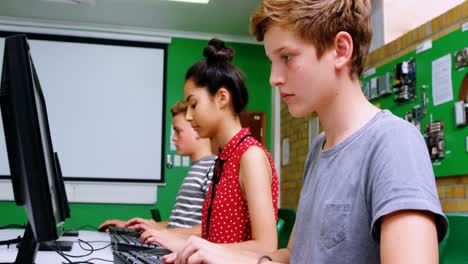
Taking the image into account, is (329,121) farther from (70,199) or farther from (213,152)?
(70,199)

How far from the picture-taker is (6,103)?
33.4 inches

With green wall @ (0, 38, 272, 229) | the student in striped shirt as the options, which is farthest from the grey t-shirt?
green wall @ (0, 38, 272, 229)

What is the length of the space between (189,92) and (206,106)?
10 centimetres

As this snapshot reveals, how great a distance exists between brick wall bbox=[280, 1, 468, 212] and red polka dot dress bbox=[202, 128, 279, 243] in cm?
43

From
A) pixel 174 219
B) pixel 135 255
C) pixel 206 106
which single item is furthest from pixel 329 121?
pixel 174 219

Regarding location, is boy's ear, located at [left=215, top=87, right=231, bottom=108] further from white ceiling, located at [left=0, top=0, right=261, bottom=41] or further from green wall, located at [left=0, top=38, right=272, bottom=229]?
green wall, located at [left=0, top=38, right=272, bottom=229]

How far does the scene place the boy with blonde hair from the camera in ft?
2.11

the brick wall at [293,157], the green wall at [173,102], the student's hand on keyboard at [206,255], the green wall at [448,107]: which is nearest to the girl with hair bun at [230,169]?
the student's hand on keyboard at [206,255]

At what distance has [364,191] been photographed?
69cm

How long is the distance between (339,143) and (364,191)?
0.12 meters

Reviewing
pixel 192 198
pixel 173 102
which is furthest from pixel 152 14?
pixel 192 198

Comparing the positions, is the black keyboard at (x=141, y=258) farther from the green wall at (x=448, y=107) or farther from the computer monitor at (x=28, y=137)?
the green wall at (x=448, y=107)

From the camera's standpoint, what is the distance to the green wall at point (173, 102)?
4.25 m

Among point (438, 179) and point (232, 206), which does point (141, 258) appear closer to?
point (232, 206)
